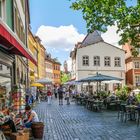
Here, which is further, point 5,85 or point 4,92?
point 5,85

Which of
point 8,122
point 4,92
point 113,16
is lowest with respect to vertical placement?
point 8,122

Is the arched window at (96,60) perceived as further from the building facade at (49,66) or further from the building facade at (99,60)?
the building facade at (49,66)

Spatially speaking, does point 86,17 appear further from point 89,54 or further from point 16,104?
point 89,54

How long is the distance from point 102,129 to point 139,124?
2.41 m

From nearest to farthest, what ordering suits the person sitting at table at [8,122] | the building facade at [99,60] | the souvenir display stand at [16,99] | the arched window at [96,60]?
the person sitting at table at [8,122] < the souvenir display stand at [16,99] < the building facade at [99,60] < the arched window at [96,60]

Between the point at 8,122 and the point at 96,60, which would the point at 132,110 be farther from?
the point at 96,60

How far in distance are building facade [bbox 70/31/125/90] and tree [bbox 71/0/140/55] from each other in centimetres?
3873

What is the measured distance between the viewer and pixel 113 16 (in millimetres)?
23891

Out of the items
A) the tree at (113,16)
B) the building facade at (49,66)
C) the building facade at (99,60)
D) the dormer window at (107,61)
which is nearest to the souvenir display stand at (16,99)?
the tree at (113,16)

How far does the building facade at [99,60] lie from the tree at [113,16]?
3873cm

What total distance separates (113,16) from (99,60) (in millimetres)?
41583

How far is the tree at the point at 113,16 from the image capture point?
2320cm

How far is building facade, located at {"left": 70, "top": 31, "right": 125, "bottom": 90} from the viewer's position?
63.8 metres

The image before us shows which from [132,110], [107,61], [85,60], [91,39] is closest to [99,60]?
[107,61]
